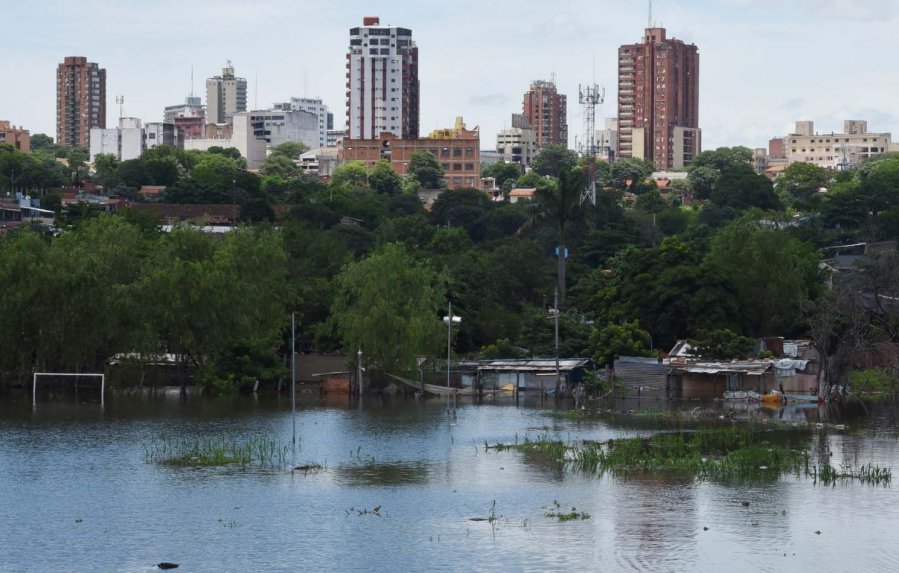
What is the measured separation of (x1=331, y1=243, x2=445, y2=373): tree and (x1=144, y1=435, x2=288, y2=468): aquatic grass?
1604 centimetres

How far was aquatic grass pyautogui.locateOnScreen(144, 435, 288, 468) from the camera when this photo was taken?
41.8 meters

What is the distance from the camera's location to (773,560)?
29969mm

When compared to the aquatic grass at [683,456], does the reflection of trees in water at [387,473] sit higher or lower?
lower

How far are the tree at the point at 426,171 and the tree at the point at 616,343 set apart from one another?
123672 mm

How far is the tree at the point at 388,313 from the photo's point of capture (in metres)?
62.4

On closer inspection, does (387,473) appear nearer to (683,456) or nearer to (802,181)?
(683,456)

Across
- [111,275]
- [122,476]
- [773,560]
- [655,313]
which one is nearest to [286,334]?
[111,275]

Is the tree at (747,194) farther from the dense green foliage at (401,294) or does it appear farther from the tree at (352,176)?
the tree at (352,176)

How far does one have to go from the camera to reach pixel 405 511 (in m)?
34.8

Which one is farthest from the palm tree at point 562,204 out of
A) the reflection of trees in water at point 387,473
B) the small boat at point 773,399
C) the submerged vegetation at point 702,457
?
the reflection of trees in water at point 387,473

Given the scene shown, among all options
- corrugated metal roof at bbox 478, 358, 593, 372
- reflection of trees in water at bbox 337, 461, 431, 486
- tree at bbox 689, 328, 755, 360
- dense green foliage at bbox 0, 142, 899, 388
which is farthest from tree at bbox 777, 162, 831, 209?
reflection of trees in water at bbox 337, 461, 431, 486

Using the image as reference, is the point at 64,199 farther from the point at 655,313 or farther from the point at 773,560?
the point at 773,560

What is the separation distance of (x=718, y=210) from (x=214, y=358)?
243ft

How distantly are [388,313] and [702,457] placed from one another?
22.5 m
